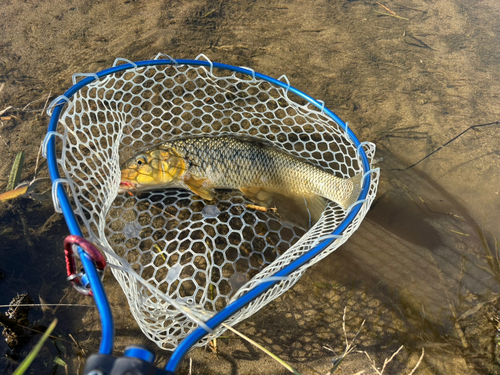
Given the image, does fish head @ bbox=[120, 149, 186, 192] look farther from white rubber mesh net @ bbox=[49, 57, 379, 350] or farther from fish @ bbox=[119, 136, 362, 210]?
white rubber mesh net @ bbox=[49, 57, 379, 350]

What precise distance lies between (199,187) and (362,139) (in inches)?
90.9

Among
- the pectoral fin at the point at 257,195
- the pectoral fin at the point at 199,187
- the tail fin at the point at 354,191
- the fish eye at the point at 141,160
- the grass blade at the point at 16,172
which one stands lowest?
the pectoral fin at the point at 257,195

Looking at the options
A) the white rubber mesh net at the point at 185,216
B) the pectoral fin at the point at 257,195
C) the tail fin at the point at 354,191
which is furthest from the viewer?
the pectoral fin at the point at 257,195

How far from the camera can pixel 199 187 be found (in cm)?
332

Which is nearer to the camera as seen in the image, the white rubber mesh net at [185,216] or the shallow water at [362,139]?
→ the white rubber mesh net at [185,216]

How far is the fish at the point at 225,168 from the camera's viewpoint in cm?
320

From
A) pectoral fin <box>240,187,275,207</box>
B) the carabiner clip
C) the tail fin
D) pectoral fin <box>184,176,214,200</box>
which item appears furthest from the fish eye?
the tail fin

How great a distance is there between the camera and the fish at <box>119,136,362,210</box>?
3195 millimetres

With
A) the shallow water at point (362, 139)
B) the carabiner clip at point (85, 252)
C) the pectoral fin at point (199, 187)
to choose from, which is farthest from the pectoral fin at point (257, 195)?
the carabiner clip at point (85, 252)

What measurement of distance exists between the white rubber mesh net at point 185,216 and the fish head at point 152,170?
0.52 feet

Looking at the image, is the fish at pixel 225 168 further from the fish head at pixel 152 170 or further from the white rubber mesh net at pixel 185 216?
the white rubber mesh net at pixel 185 216

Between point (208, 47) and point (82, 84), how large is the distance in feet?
8.62

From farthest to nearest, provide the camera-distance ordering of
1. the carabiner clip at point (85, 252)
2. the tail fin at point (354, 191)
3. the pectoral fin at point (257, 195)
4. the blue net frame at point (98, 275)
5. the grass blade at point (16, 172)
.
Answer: the pectoral fin at point (257, 195)
the grass blade at point (16, 172)
the tail fin at point (354, 191)
the carabiner clip at point (85, 252)
the blue net frame at point (98, 275)

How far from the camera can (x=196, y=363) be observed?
245 centimetres
